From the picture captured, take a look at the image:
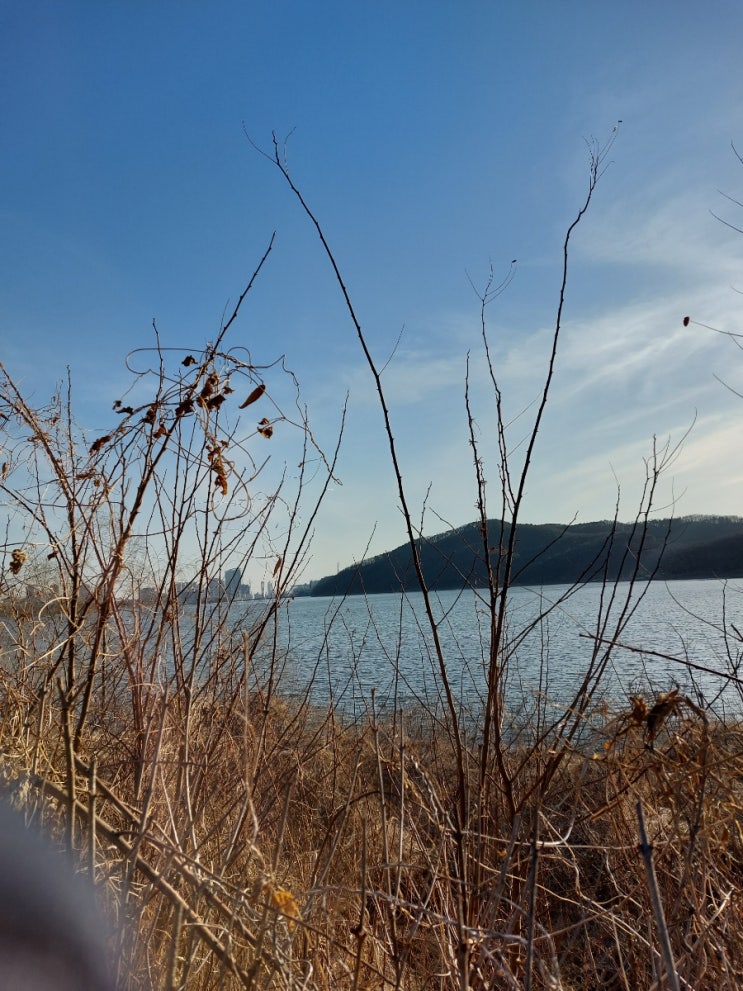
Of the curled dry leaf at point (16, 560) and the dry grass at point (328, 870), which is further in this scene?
the curled dry leaf at point (16, 560)

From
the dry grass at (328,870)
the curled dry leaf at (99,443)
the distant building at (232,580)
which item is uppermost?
the curled dry leaf at (99,443)

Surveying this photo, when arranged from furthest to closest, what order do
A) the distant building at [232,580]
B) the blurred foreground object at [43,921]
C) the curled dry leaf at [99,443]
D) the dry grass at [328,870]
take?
the distant building at [232,580] → the curled dry leaf at [99,443] → the dry grass at [328,870] → the blurred foreground object at [43,921]

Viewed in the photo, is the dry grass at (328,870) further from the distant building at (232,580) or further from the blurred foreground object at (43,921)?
the distant building at (232,580)

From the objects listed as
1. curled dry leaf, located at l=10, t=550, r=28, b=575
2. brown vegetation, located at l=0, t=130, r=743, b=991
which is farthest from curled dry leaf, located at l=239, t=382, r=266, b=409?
curled dry leaf, located at l=10, t=550, r=28, b=575

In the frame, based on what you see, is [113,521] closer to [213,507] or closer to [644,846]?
[213,507]

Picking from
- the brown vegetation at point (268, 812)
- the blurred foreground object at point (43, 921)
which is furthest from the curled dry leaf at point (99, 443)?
the blurred foreground object at point (43, 921)

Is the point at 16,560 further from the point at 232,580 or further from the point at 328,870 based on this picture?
the point at 328,870

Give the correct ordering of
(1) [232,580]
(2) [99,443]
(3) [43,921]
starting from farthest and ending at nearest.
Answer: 1. (1) [232,580]
2. (2) [99,443]
3. (3) [43,921]

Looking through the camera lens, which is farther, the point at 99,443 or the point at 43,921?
the point at 99,443

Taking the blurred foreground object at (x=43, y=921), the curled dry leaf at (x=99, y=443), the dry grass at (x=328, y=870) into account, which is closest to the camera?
the blurred foreground object at (x=43, y=921)

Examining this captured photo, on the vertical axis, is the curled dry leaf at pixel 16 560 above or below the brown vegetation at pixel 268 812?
above

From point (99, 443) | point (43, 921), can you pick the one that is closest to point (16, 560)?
point (99, 443)

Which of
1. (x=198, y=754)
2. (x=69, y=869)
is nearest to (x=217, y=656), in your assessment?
(x=198, y=754)

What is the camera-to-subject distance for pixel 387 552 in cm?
318
